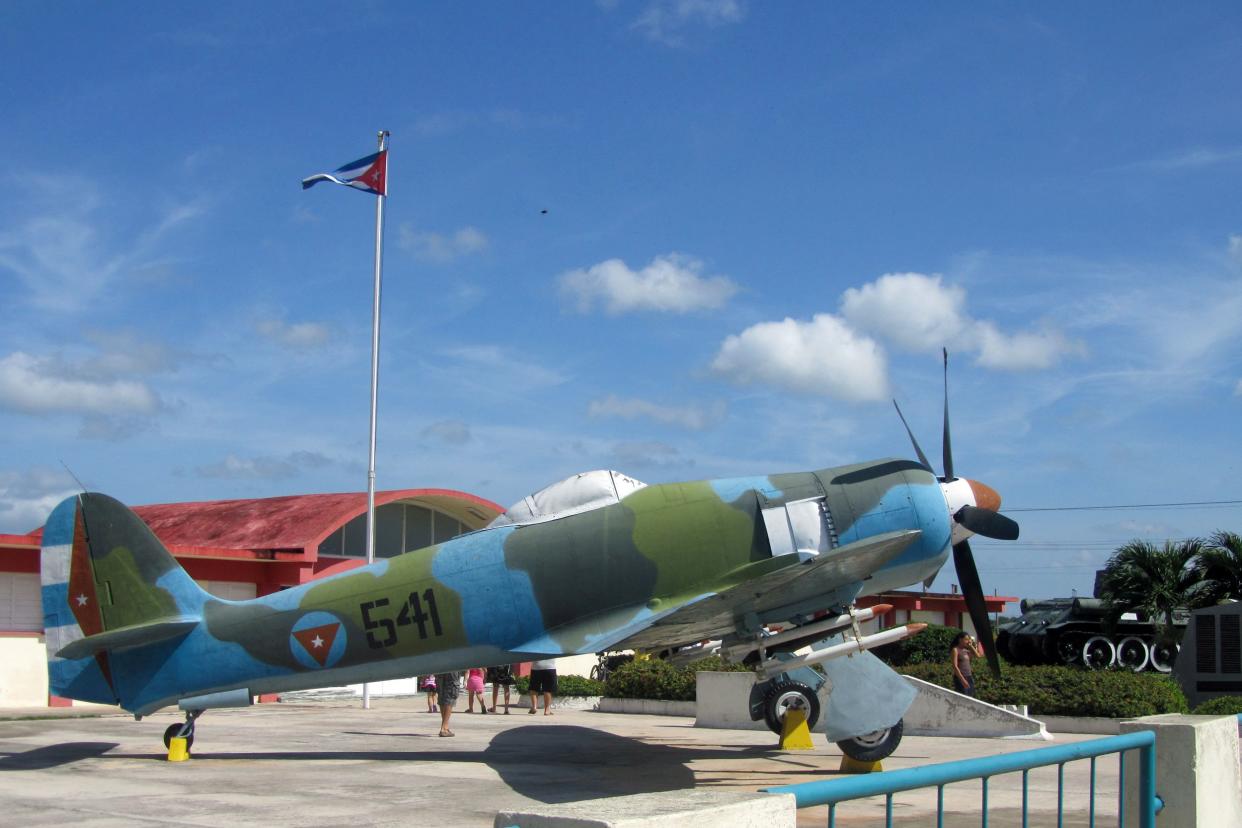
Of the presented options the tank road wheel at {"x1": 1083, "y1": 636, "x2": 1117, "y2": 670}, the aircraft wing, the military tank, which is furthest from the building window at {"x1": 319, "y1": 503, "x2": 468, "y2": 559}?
the aircraft wing

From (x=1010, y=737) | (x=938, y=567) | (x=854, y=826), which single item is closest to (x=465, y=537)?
(x=938, y=567)

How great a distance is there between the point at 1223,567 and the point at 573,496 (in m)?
21.5

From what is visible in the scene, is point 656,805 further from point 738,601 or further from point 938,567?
point 938,567

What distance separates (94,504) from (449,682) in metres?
6.79

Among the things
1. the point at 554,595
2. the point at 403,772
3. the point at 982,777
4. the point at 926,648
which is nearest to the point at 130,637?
the point at 403,772

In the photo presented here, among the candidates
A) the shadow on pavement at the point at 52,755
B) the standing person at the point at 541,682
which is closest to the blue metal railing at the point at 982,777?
the shadow on pavement at the point at 52,755

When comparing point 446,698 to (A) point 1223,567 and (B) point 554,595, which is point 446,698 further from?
(A) point 1223,567

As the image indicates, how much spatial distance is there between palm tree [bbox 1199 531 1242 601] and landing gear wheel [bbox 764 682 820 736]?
17.0 m

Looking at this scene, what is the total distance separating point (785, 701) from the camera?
16.1 metres

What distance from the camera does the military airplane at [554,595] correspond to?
Answer: 523 inches

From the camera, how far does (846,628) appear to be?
1338cm

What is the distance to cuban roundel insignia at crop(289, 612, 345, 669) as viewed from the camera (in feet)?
45.8

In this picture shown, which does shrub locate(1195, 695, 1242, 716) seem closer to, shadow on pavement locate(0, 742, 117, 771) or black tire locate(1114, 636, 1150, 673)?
black tire locate(1114, 636, 1150, 673)

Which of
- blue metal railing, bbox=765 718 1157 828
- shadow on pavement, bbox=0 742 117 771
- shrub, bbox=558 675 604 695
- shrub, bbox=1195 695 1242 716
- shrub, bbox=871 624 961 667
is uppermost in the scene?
blue metal railing, bbox=765 718 1157 828
